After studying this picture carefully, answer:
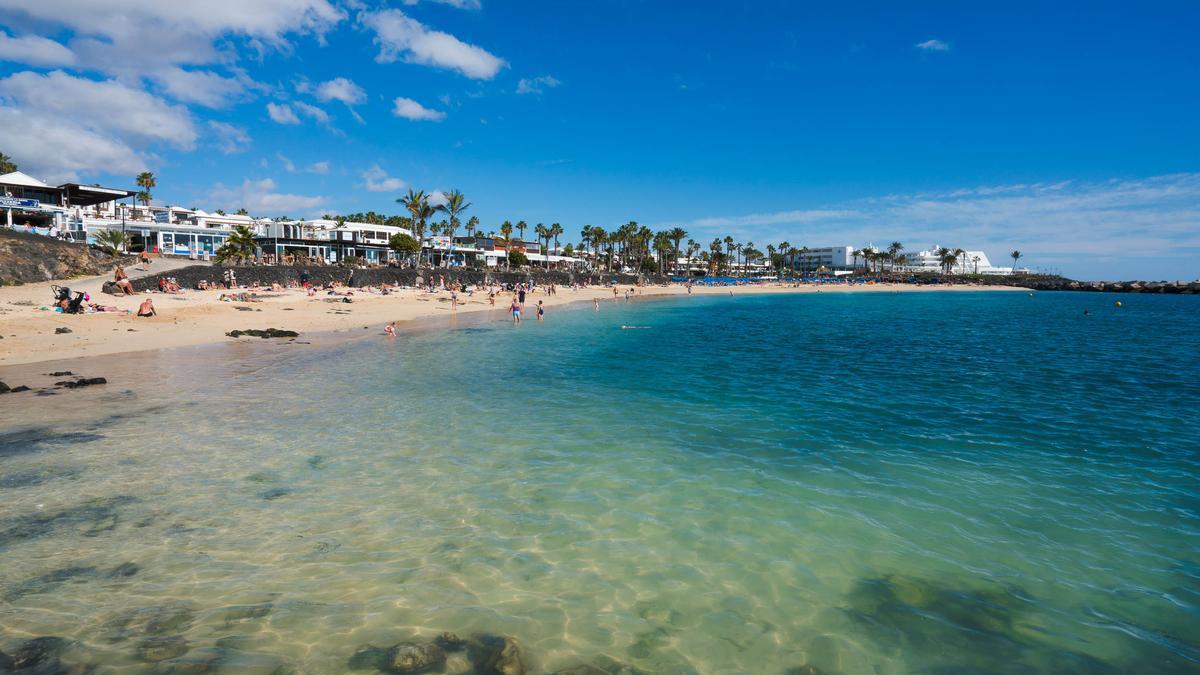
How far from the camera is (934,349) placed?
107 ft

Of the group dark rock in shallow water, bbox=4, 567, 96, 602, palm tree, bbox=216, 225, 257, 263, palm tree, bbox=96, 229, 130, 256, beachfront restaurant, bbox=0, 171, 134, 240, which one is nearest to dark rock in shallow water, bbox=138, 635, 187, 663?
dark rock in shallow water, bbox=4, 567, 96, 602

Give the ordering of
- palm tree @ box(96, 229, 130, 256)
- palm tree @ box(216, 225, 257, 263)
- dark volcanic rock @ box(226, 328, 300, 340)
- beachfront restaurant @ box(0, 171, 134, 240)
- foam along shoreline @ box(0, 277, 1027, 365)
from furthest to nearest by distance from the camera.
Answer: palm tree @ box(216, 225, 257, 263) → beachfront restaurant @ box(0, 171, 134, 240) → palm tree @ box(96, 229, 130, 256) → dark volcanic rock @ box(226, 328, 300, 340) → foam along shoreline @ box(0, 277, 1027, 365)

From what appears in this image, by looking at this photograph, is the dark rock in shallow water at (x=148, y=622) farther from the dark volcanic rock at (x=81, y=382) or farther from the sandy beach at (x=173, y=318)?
the sandy beach at (x=173, y=318)

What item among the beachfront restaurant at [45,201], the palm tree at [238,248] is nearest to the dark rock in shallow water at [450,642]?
→ the beachfront restaurant at [45,201]

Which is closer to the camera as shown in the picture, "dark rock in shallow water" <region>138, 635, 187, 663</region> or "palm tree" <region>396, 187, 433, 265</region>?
"dark rock in shallow water" <region>138, 635, 187, 663</region>

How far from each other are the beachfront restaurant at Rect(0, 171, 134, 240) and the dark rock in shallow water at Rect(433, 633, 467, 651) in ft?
193

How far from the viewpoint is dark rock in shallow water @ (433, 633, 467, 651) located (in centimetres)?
542

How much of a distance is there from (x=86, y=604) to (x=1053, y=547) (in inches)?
471

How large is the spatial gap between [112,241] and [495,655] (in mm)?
61956

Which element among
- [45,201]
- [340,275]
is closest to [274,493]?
[340,275]

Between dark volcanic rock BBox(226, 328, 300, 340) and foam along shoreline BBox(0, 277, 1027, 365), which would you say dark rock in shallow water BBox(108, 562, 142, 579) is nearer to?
foam along shoreline BBox(0, 277, 1027, 365)

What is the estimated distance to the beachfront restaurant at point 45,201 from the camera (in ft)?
155

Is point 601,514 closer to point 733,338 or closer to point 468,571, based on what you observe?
point 468,571

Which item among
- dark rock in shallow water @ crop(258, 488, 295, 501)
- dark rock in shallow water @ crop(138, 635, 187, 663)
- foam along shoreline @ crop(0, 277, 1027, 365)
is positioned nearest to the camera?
dark rock in shallow water @ crop(138, 635, 187, 663)
